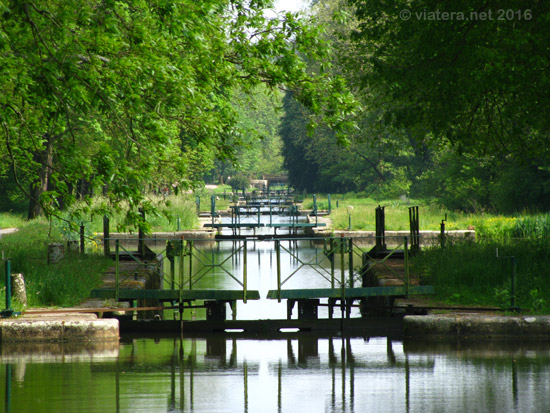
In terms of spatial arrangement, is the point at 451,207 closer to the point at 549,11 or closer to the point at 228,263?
the point at 228,263

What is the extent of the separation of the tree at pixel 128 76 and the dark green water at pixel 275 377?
7.62ft

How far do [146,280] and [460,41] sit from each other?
8590mm

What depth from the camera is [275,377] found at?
11266 millimetres

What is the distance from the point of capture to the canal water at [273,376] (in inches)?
372

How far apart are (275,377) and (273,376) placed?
3.3 inches

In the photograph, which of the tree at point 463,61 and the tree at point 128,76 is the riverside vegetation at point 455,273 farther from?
the tree at point 463,61

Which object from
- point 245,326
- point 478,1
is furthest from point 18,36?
point 478,1

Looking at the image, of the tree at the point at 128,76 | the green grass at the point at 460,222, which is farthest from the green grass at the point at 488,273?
the green grass at the point at 460,222

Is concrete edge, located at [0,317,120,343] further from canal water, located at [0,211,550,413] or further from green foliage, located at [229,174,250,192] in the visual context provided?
green foliage, located at [229,174,250,192]

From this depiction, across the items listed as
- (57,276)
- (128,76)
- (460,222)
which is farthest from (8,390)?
(460,222)

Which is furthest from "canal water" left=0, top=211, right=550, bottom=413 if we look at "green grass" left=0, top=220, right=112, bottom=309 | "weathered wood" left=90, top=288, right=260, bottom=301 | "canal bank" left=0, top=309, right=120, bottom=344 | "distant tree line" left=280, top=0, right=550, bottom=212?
"distant tree line" left=280, top=0, right=550, bottom=212

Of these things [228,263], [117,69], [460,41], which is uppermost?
[460,41]

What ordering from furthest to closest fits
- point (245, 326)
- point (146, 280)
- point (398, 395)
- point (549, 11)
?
point (146, 280)
point (549, 11)
point (245, 326)
point (398, 395)

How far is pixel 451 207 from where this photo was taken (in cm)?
4262
